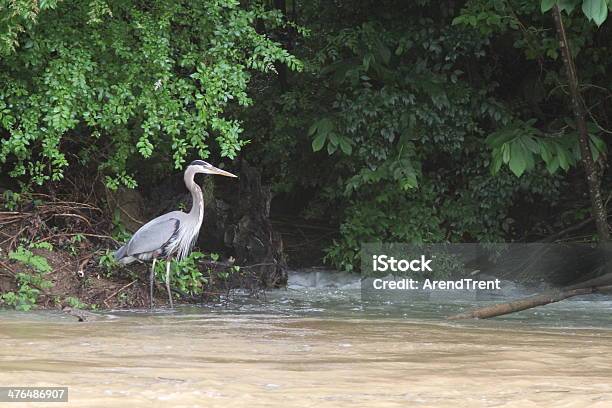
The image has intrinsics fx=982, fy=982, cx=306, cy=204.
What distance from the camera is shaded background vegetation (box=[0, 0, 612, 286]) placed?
7727 mm

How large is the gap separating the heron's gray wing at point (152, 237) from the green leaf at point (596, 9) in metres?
3.73

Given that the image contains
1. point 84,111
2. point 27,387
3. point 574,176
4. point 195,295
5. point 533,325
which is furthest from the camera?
point 574,176

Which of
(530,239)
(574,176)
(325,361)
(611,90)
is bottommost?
(325,361)

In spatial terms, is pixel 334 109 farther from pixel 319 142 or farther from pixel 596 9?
pixel 596 9

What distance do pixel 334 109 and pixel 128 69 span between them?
284cm

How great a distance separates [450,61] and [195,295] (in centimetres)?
354

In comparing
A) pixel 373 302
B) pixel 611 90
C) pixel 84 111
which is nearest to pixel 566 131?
pixel 611 90

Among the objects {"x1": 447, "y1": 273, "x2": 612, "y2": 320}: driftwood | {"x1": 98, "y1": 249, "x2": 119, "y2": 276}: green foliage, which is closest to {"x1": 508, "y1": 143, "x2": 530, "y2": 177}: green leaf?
{"x1": 447, "y1": 273, "x2": 612, "y2": 320}: driftwood

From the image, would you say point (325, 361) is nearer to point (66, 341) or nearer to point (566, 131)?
point (66, 341)

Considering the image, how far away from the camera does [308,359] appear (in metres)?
4.65

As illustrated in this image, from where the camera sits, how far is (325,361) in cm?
459

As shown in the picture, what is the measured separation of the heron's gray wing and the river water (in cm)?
58

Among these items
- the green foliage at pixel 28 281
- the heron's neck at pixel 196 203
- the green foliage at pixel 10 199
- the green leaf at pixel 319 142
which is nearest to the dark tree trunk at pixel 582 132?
the green leaf at pixel 319 142

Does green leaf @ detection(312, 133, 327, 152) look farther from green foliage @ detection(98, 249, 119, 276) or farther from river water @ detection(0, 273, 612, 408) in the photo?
green foliage @ detection(98, 249, 119, 276)
